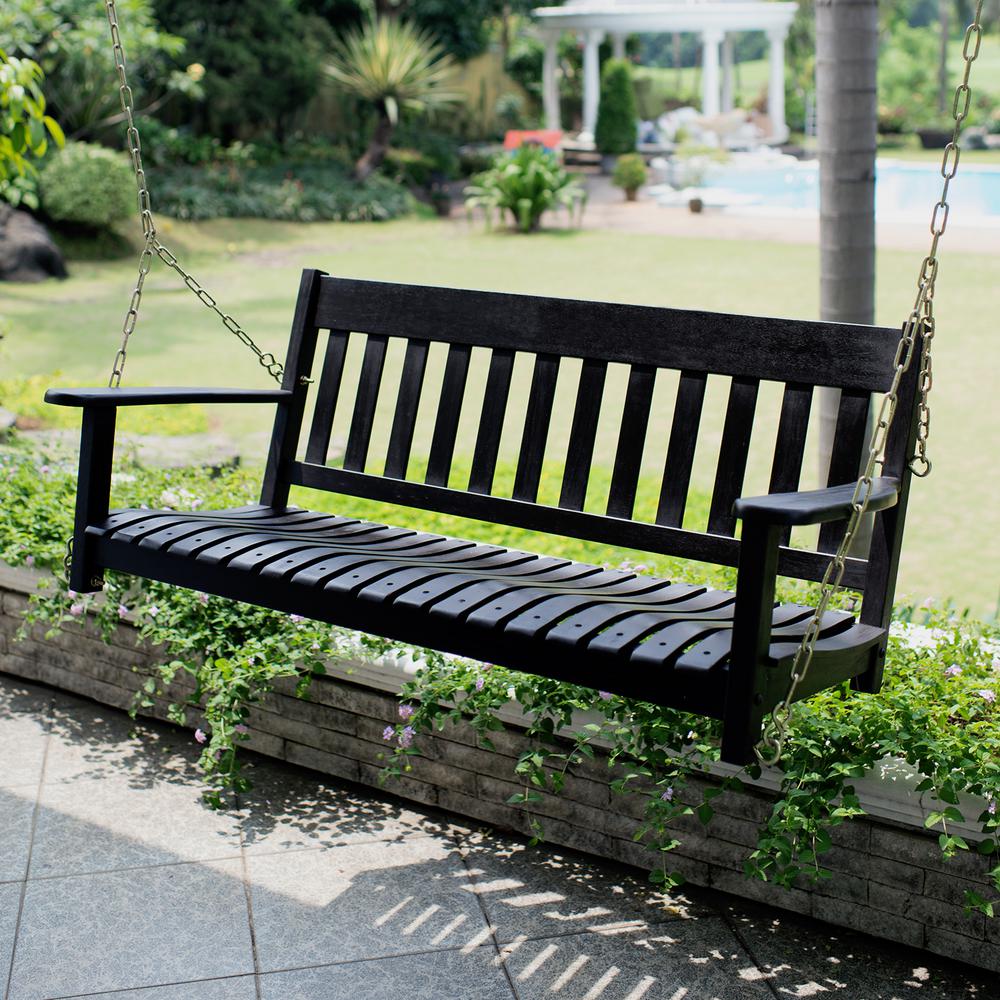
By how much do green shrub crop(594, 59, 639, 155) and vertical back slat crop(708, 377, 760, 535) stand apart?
24.7 m

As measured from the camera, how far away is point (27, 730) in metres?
3.51

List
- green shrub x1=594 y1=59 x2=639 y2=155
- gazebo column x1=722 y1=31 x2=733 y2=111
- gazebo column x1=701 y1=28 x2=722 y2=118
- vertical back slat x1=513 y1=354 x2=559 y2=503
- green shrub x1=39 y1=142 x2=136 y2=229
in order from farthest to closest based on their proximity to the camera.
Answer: gazebo column x1=722 y1=31 x2=733 y2=111, gazebo column x1=701 y1=28 x2=722 y2=118, green shrub x1=594 y1=59 x2=639 y2=155, green shrub x1=39 y1=142 x2=136 y2=229, vertical back slat x1=513 y1=354 x2=559 y2=503

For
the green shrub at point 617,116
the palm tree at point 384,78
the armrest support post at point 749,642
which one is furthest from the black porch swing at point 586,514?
the green shrub at point 617,116

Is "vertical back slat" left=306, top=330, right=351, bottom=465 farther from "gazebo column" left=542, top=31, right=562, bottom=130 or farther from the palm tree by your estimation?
"gazebo column" left=542, top=31, right=562, bottom=130

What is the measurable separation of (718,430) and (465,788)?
5.43 metres

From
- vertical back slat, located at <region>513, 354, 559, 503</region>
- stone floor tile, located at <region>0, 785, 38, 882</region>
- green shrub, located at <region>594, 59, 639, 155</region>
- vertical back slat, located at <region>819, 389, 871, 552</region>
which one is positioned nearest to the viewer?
vertical back slat, located at <region>819, 389, 871, 552</region>

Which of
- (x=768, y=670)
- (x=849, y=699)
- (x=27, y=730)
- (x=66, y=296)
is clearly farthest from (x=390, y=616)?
(x=66, y=296)

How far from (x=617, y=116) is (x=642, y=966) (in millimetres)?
25300

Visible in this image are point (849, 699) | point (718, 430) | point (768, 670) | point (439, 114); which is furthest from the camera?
point (439, 114)

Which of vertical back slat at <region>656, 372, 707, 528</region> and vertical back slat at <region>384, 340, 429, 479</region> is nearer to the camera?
vertical back slat at <region>656, 372, 707, 528</region>

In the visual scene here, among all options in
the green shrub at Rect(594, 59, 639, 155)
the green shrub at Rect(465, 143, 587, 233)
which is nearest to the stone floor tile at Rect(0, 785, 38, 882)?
the green shrub at Rect(465, 143, 587, 233)

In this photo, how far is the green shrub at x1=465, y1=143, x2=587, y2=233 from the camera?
57.7ft

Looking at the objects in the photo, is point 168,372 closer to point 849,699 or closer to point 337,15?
point 849,699

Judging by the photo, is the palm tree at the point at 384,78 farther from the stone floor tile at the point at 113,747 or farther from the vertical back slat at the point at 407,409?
the vertical back slat at the point at 407,409
